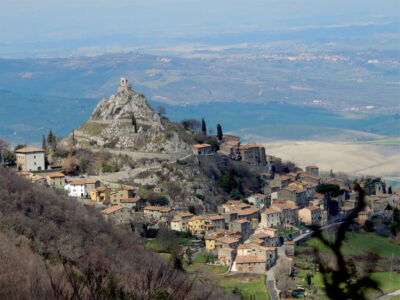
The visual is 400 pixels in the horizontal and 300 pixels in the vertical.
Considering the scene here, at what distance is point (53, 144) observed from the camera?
68.8 meters

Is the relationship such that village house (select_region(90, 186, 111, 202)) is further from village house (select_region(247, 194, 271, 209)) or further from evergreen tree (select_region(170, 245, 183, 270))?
evergreen tree (select_region(170, 245, 183, 270))

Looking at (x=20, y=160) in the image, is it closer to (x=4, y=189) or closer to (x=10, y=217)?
(x=4, y=189)

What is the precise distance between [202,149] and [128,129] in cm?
614

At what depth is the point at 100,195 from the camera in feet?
193

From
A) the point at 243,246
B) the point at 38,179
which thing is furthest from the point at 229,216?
the point at 38,179

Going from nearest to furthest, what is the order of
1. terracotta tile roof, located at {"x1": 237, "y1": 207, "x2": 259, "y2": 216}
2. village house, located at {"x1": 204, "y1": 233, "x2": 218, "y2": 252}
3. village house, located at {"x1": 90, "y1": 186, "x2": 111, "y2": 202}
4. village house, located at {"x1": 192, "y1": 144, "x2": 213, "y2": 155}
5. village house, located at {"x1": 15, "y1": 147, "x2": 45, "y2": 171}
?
village house, located at {"x1": 204, "y1": 233, "x2": 218, "y2": 252} → terracotta tile roof, located at {"x1": 237, "y1": 207, "x2": 259, "y2": 216} → village house, located at {"x1": 90, "y1": 186, "x2": 111, "y2": 202} → village house, located at {"x1": 15, "y1": 147, "x2": 45, "y2": 171} → village house, located at {"x1": 192, "y1": 144, "x2": 213, "y2": 155}

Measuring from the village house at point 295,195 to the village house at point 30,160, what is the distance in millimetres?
18102

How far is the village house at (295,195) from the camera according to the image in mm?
63094

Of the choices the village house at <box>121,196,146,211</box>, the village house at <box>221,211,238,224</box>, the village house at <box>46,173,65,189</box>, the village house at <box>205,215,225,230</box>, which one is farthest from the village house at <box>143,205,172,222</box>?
the village house at <box>46,173,65,189</box>

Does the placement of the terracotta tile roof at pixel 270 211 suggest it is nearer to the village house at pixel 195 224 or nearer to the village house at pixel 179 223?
the village house at pixel 195 224

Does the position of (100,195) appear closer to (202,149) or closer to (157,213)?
(157,213)

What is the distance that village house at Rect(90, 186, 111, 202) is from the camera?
192 feet

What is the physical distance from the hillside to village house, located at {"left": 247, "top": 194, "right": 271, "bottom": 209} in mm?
15469

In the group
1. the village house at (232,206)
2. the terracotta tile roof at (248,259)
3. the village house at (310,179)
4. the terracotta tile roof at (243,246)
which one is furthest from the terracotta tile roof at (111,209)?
the village house at (310,179)
